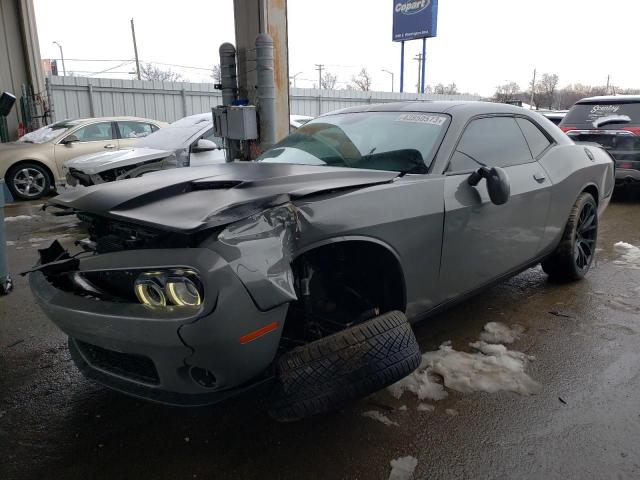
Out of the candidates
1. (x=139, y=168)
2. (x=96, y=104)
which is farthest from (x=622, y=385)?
(x=96, y=104)

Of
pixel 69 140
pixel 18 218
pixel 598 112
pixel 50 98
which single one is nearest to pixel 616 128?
pixel 598 112

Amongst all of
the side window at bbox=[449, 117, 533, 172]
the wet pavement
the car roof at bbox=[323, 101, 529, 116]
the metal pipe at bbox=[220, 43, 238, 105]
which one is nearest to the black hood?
the side window at bbox=[449, 117, 533, 172]

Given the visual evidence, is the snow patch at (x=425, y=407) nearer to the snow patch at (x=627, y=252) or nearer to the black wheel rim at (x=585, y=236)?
the black wheel rim at (x=585, y=236)

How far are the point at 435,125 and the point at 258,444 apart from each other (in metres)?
2.07

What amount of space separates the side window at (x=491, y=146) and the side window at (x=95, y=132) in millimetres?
8664

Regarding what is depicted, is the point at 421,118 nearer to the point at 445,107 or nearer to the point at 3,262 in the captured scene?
the point at 445,107

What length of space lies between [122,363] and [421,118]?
7.33 feet

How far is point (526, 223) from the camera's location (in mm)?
3344

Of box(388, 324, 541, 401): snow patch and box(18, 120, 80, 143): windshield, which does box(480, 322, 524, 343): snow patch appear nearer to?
box(388, 324, 541, 401): snow patch

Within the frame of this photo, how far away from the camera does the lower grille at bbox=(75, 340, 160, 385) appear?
2.01 m

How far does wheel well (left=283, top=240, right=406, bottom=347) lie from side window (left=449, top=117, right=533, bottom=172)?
785 mm

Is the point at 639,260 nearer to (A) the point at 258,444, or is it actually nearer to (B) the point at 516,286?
(B) the point at 516,286

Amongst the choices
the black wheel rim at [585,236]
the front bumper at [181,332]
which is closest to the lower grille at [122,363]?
the front bumper at [181,332]

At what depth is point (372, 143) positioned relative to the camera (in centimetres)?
311
